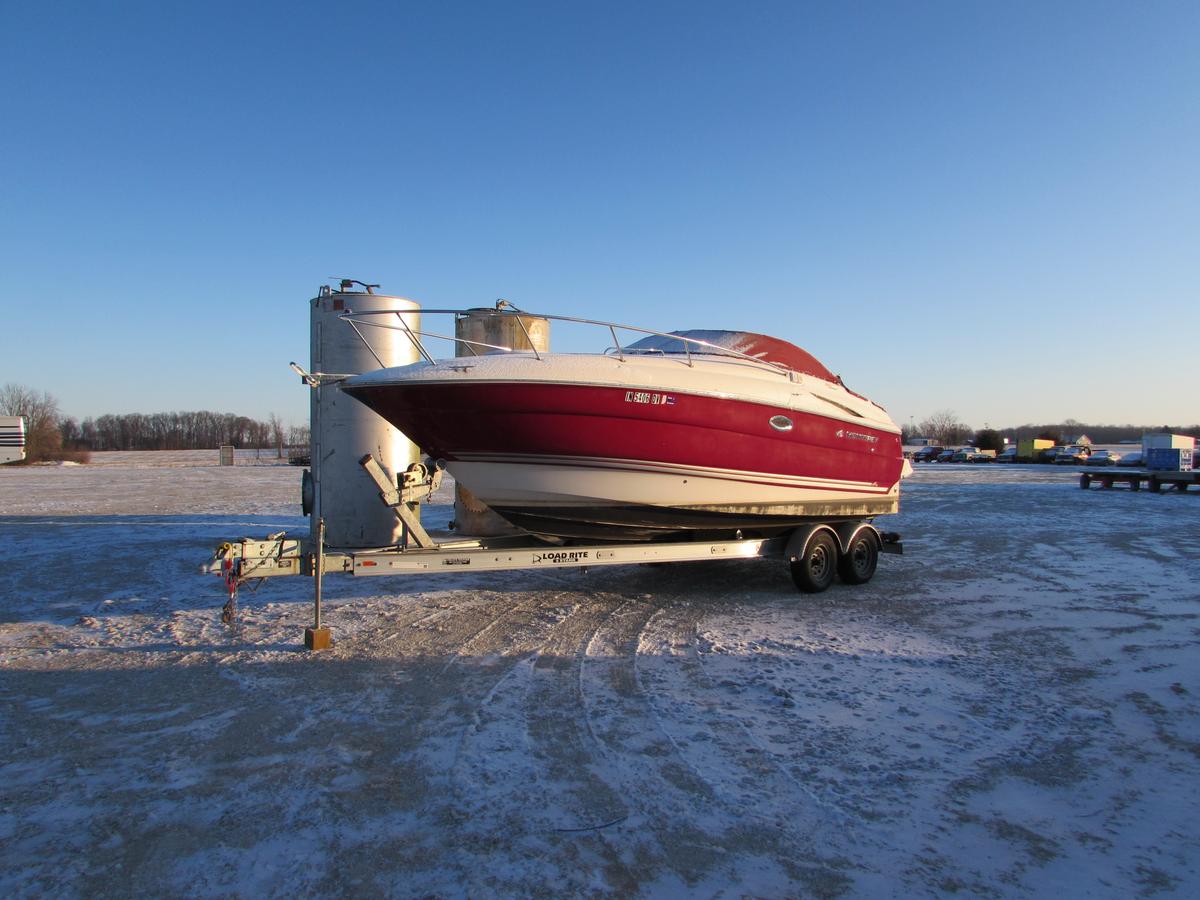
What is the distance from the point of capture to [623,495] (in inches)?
223

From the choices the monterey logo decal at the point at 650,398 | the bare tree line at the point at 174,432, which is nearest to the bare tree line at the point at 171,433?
the bare tree line at the point at 174,432

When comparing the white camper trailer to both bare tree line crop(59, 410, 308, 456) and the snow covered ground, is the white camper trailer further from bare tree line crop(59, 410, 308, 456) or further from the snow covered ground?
bare tree line crop(59, 410, 308, 456)

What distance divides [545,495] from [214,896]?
3.51m

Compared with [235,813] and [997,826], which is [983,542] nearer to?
[997,826]

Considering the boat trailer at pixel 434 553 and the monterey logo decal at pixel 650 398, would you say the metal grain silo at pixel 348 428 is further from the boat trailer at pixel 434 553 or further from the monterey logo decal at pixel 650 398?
the monterey logo decal at pixel 650 398

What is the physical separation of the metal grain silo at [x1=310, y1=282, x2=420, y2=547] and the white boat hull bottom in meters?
2.30

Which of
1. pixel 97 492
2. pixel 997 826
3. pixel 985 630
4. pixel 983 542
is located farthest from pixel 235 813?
pixel 97 492

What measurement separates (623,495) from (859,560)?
11.1 feet

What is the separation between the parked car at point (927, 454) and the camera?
49688 millimetres

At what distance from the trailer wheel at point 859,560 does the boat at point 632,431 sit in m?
0.73

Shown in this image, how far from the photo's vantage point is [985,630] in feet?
18.5

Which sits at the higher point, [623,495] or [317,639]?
[623,495]

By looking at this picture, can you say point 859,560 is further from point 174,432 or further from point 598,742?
point 174,432

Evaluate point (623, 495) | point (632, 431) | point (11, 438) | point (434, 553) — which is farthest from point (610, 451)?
point (11, 438)
